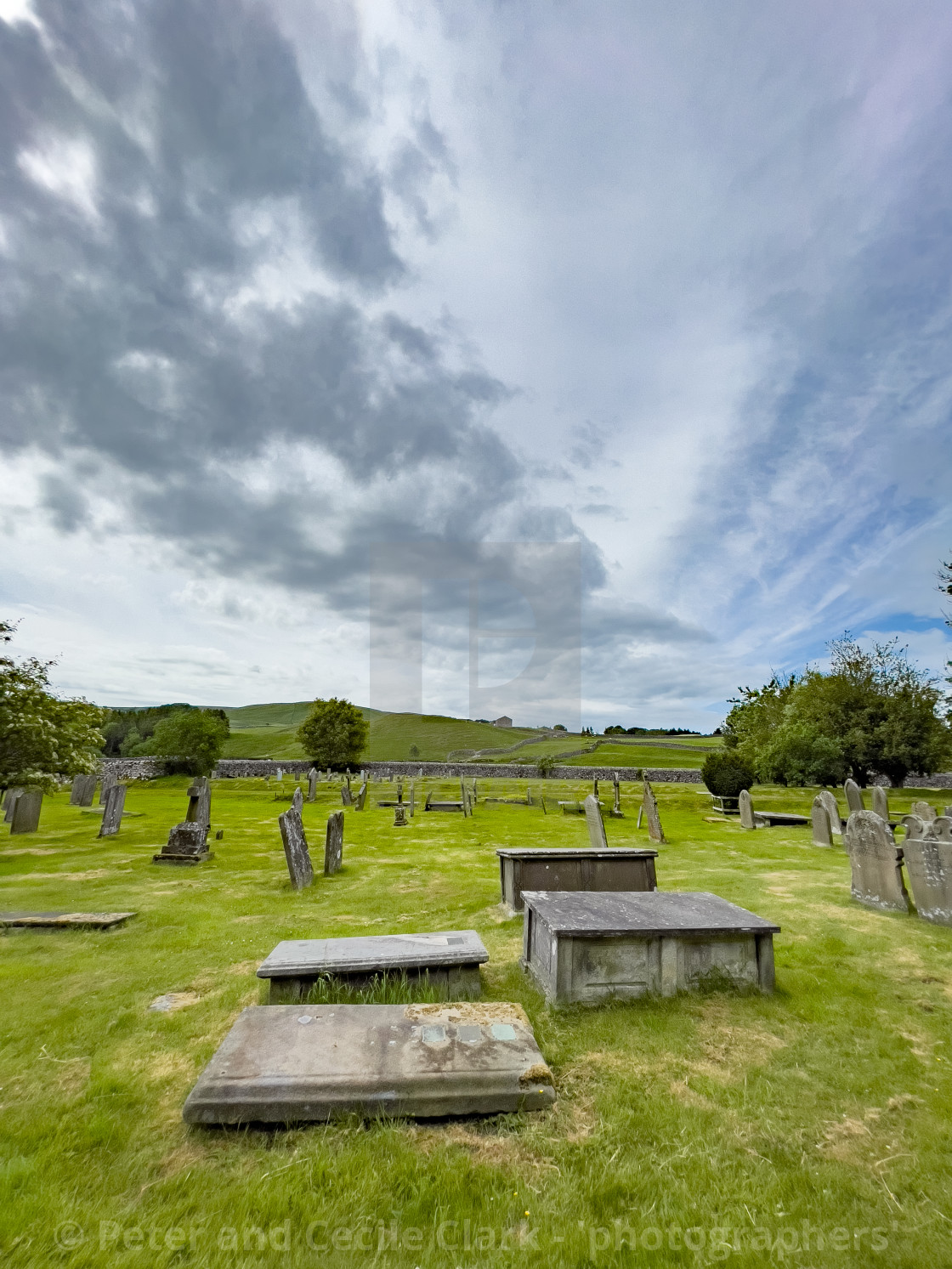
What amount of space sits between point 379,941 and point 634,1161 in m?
3.33

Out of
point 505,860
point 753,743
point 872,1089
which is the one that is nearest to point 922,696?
point 753,743

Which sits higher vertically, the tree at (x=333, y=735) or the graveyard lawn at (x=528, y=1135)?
the tree at (x=333, y=735)

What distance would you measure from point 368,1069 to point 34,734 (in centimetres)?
1447

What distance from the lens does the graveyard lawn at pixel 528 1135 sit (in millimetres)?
2768

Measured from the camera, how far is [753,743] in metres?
40.7

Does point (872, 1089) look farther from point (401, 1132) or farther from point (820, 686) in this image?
point (820, 686)

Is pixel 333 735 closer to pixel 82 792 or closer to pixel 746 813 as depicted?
pixel 82 792

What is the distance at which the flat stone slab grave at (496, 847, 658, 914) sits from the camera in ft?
29.8

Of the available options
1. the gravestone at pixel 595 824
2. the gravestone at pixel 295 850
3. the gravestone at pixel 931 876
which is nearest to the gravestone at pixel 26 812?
the gravestone at pixel 295 850

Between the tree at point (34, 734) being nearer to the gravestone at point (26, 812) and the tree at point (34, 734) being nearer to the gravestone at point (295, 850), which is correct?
the gravestone at point (26, 812)

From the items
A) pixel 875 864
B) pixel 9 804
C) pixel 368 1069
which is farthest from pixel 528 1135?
pixel 9 804

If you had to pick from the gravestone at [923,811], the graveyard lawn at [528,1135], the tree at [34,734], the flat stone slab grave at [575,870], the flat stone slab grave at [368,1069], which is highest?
the tree at [34,734]

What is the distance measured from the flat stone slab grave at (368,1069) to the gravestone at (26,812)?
683 inches

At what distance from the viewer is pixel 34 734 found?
1397 cm
